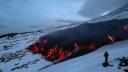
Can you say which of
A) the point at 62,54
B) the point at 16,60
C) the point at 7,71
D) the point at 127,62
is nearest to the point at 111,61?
the point at 127,62

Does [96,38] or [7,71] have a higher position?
[96,38]

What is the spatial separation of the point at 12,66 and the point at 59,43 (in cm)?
1618

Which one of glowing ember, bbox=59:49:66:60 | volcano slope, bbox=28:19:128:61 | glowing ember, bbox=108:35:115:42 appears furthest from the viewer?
glowing ember, bbox=108:35:115:42

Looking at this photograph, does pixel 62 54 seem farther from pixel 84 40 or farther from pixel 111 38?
pixel 111 38

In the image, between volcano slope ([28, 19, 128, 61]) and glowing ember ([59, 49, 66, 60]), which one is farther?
volcano slope ([28, 19, 128, 61])

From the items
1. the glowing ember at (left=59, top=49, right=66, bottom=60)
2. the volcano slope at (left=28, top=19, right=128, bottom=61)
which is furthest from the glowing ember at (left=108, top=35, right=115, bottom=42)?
the glowing ember at (left=59, top=49, right=66, bottom=60)

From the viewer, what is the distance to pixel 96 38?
221 feet

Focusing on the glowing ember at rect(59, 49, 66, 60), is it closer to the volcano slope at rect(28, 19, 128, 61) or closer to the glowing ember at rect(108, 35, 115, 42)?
the volcano slope at rect(28, 19, 128, 61)

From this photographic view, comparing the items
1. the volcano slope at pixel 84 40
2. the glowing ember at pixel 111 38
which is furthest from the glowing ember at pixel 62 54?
the glowing ember at pixel 111 38

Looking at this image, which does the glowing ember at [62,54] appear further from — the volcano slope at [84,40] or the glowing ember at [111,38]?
the glowing ember at [111,38]

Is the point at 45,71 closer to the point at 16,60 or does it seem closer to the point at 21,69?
the point at 21,69

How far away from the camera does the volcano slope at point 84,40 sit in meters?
61.8

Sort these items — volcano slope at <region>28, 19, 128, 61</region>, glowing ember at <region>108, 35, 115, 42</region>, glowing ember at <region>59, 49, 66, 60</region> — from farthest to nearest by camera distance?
1. glowing ember at <region>108, 35, 115, 42</region>
2. volcano slope at <region>28, 19, 128, 61</region>
3. glowing ember at <region>59, 49, 66, 60</region>

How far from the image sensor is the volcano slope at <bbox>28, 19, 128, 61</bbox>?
61794mm
